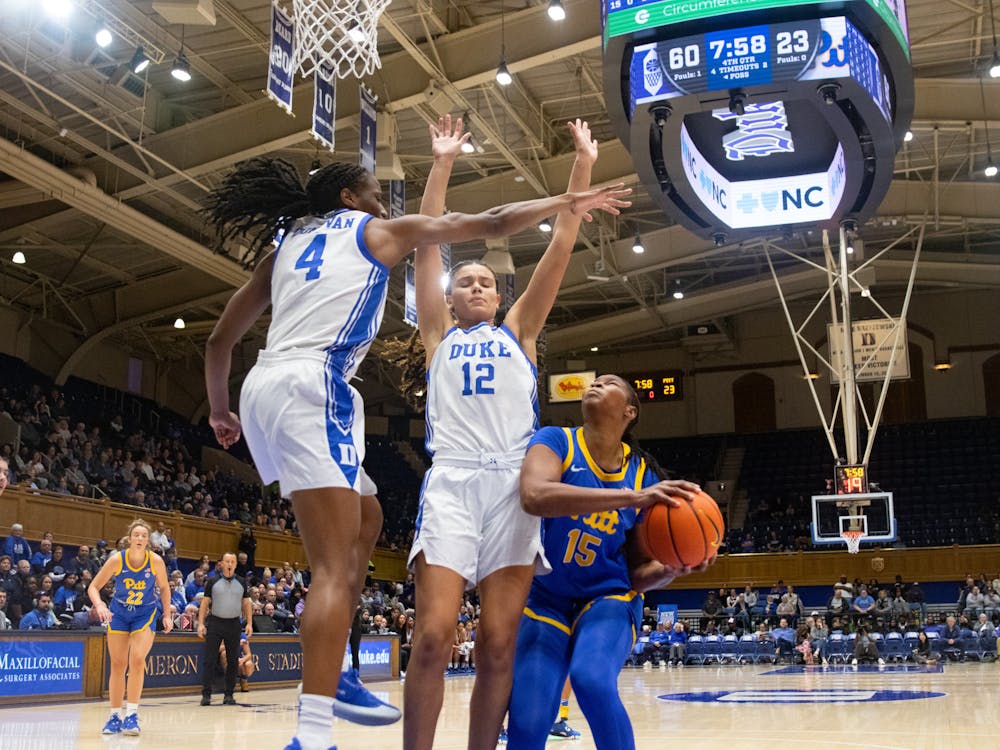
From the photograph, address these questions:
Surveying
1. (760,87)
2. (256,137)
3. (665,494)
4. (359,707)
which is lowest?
(359,707)

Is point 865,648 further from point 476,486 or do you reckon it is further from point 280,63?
point 476,486

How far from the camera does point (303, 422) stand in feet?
10.00

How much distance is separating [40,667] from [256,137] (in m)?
8.85

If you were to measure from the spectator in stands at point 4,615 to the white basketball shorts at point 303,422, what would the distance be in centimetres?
950

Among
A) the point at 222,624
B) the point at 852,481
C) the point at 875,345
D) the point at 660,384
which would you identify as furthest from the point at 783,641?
the point at 222,624

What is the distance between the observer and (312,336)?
3174mm

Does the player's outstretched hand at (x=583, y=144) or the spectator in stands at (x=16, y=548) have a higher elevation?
the player's outstretched hand at (x=583, y=144)

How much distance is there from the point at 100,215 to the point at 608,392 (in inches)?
636

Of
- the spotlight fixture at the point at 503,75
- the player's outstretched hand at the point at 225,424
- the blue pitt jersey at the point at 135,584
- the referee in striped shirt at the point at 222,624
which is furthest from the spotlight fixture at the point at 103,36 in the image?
the player's outstretched hand at the point at 225,424

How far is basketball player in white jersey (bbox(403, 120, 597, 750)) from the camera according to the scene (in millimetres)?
3262

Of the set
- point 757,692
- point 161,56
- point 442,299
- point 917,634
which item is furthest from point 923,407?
point 442,299

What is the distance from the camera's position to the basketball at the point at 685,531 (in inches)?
129

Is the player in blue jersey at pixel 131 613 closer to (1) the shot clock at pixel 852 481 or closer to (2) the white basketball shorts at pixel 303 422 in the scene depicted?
(2) the white basketball shorts at pixel 303 422

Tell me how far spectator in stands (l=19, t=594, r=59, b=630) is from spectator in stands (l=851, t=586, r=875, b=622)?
15706 millimetres
